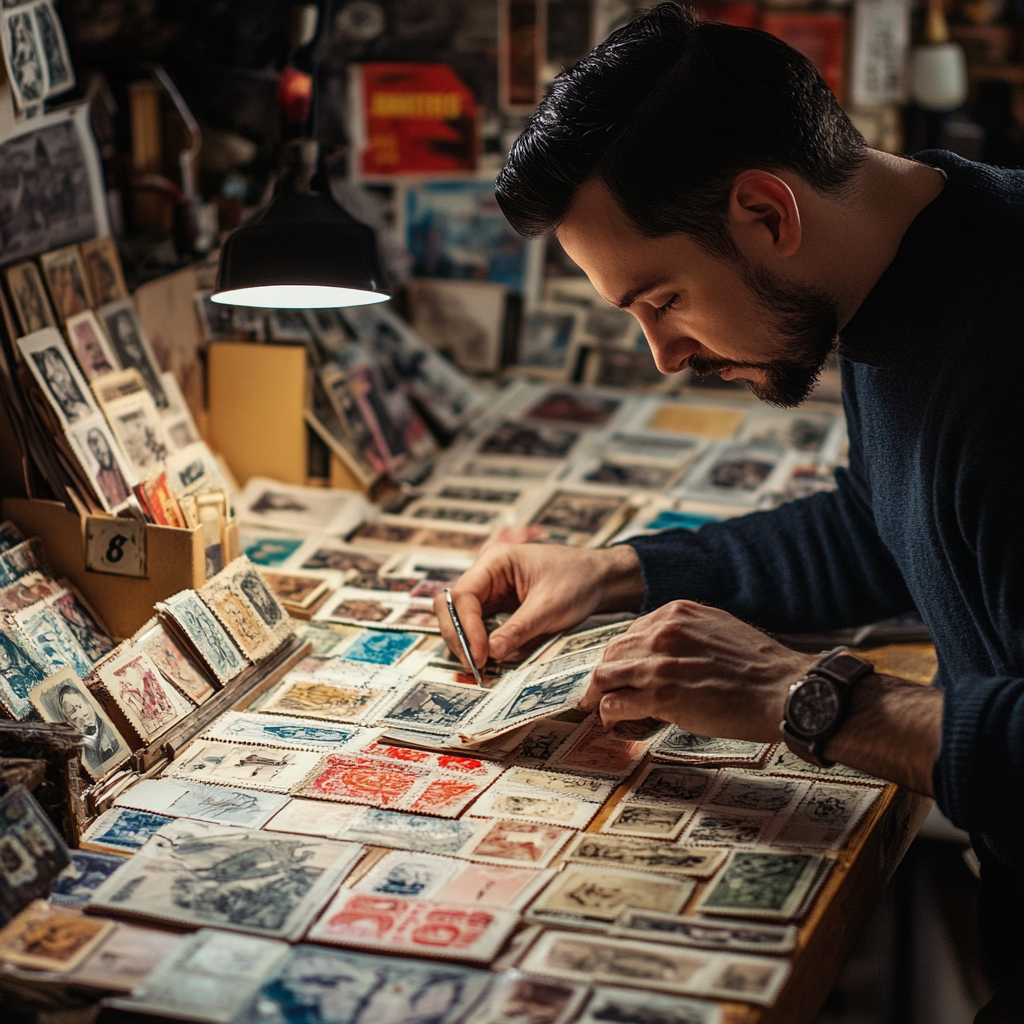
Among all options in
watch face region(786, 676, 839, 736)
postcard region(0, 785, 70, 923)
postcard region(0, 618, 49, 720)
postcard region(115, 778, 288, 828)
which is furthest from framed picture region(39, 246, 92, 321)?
watch face region(786, 676, 839, 736)

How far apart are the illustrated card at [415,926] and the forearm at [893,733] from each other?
17.7 inches

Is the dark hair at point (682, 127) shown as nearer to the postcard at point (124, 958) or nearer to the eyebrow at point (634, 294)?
the eyebrow at point (634, 294)

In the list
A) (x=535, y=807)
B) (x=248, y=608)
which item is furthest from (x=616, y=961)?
(x=248, y=608)

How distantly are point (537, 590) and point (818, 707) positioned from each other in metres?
0.66

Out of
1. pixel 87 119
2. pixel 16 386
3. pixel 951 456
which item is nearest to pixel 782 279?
pixel 951 456

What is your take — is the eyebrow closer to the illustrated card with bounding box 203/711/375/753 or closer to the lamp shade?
the lamp shade

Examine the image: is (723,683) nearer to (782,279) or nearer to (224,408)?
(782,279)

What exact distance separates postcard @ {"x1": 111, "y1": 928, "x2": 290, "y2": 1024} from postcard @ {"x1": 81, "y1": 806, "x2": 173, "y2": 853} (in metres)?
0.24

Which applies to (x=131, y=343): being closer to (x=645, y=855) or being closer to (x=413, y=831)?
(x=413, y=831)

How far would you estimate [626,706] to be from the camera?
5.38 ft

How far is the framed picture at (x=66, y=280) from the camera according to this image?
219 cm

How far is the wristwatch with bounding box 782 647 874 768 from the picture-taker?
148 cm

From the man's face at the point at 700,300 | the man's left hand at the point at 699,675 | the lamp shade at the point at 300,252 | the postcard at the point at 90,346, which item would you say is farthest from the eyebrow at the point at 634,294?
the postcard at the point at 90,346

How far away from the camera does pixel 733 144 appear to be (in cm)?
154
